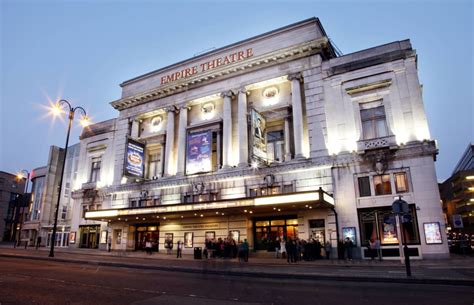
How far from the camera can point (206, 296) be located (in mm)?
8953

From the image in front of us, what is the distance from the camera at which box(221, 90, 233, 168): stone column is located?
31416mm

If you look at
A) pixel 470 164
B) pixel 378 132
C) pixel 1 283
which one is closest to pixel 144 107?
pixel 378 132

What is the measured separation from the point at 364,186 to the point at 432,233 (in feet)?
18.4

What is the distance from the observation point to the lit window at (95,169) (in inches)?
1640

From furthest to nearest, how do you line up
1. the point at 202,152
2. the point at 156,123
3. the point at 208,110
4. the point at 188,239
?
the point at 156,123 → the point at 208,110 → the point at 202,152 → the point at 188,239

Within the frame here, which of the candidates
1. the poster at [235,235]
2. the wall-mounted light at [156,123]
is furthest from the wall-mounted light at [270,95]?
the wall-mounted light at [156,123]

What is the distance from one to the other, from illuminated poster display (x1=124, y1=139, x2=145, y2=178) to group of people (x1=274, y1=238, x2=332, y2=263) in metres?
17.8

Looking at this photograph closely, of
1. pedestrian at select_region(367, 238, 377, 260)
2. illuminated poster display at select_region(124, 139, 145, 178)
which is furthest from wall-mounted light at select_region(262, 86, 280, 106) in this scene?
pedestrian at select_region(367, 238, 377, 260)

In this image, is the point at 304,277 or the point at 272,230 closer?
the point at 304,277

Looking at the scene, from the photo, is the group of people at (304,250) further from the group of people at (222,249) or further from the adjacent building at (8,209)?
the adjacent building at (8,209)

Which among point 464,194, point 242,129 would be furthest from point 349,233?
point 464,194

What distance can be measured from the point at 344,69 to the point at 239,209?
51.6 feet

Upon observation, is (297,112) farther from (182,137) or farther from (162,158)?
(162,158)

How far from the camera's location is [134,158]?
112ft
